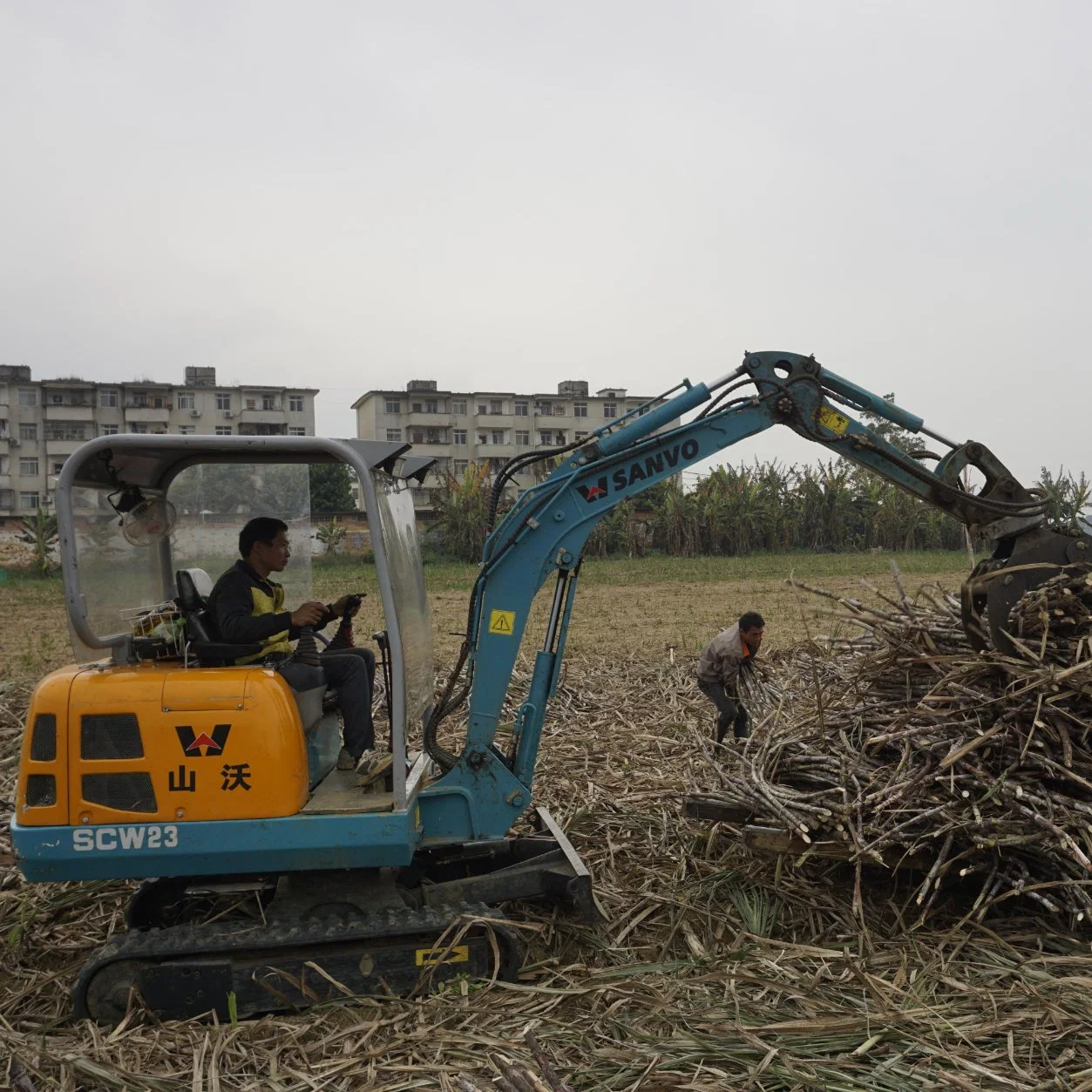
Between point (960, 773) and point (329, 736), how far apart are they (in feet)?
11.0

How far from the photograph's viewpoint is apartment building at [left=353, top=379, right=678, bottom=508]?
79.7 m

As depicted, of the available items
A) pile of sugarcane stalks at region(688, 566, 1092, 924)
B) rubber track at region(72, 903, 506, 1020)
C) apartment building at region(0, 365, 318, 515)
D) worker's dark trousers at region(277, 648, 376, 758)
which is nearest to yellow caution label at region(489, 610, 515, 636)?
worker's dark trousers at region(277, 648, 376, 758)

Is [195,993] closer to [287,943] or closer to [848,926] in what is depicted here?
[287,943]

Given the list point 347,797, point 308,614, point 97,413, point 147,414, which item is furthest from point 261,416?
point 347,797

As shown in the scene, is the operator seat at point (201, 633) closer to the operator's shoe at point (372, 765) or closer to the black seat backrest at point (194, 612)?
the black seat backrest at point (194, 612)

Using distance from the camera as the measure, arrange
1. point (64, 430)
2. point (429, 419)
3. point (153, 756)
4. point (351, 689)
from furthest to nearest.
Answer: point (429, 419), point (64, 430), point (351, 689), point (153, 756)

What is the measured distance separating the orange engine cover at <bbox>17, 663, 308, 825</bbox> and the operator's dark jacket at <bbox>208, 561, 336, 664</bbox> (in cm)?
42

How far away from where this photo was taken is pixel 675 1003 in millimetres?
4605

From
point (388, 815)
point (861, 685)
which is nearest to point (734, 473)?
point (861, 685)

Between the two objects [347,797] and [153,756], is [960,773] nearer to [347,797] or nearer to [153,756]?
[347,797]

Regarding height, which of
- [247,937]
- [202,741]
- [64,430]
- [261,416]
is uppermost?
[261,416]

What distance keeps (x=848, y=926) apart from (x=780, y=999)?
87 centimetres

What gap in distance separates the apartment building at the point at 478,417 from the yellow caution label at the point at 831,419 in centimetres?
7309

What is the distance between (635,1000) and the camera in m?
4.67
